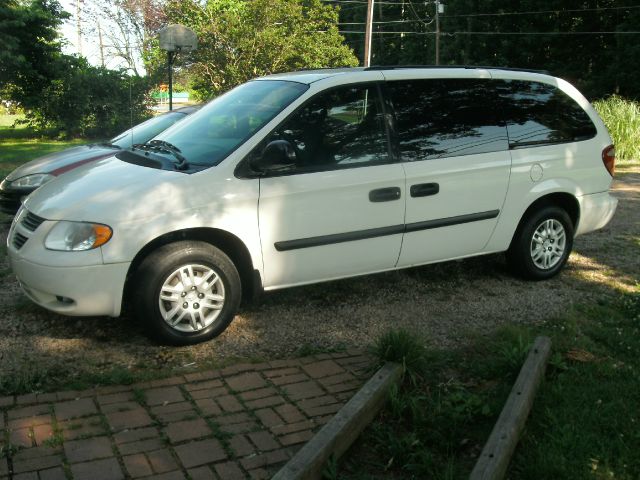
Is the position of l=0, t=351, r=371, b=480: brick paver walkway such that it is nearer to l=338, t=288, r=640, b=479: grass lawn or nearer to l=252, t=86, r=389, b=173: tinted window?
l=338, t=288, r=640, b=479: grass lawn

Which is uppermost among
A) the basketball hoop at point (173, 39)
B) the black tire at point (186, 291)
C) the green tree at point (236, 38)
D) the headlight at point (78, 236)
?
the green tree at point (236, 38)

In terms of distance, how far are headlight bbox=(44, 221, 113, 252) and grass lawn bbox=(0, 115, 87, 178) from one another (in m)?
9.27

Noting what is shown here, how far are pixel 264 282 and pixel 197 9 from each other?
26.8m

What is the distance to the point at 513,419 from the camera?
10.8ft

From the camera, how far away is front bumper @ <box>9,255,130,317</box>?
432 centimetres

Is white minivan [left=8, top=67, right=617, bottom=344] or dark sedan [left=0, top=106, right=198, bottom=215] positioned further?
dark sedan [left=0, top=106, right=198, bottom=215]

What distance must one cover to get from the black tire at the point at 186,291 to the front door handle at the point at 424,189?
1525 millimetres

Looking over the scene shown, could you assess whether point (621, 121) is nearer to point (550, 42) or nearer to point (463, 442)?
point (463, 442)

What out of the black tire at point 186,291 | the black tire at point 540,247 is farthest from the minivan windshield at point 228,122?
the black tire at point 540,247

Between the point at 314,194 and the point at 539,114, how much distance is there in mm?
2445

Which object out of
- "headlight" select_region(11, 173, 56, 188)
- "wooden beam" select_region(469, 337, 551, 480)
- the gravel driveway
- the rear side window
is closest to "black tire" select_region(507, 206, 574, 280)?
the gravel driveway

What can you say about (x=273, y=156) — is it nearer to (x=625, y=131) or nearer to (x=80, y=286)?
(x=80, y=286)

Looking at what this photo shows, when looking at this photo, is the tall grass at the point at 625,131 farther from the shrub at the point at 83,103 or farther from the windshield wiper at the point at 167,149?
the shrub at the point at 83,103

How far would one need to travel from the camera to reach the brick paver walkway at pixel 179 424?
316cm
